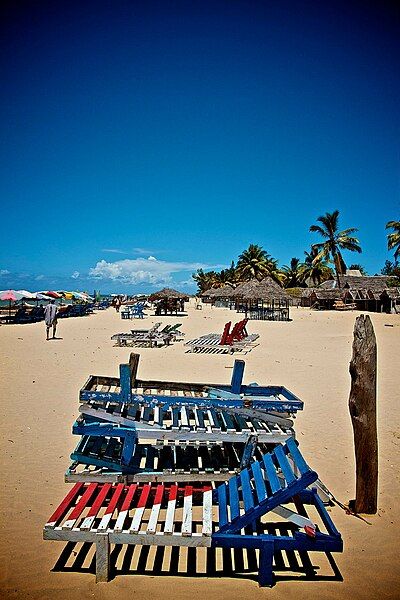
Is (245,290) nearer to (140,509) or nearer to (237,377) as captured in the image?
(237,377)

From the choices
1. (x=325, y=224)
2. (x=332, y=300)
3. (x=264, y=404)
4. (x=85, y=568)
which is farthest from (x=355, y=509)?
(x=325, y=224)

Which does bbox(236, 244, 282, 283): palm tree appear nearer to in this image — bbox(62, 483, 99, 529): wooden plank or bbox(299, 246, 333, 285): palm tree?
bbox(299, 246, 333, 285): palm tree

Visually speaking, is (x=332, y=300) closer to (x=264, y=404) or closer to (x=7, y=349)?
(x=7, y=349)

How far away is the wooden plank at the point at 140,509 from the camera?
367cm

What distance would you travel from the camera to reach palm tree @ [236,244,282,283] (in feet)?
212

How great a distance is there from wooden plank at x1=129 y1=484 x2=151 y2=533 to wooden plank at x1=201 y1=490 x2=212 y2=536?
22.0 inches

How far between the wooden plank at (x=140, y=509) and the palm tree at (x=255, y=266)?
60.0 metres

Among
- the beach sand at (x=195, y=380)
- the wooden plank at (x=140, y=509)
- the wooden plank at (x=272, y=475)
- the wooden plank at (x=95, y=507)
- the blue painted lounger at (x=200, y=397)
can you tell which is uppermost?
the blue painted lounger at (x=200, y=397)

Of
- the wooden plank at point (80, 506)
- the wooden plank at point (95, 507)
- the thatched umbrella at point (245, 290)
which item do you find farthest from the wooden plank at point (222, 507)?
the thatched umbrella at point (245, 290)

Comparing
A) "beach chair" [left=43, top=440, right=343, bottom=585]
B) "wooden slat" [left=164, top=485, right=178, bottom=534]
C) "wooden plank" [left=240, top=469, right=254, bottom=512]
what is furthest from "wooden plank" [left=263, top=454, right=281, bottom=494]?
"wooden slat" [left=164, top=485, right=178, bottom=534]

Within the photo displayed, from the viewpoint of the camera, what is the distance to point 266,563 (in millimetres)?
3625

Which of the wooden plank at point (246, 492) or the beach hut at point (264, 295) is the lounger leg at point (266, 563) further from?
the beach hut at point (264, 295)

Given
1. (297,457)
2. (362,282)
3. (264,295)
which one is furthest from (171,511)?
(362,282)

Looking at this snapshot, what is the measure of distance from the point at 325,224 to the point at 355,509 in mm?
55268
